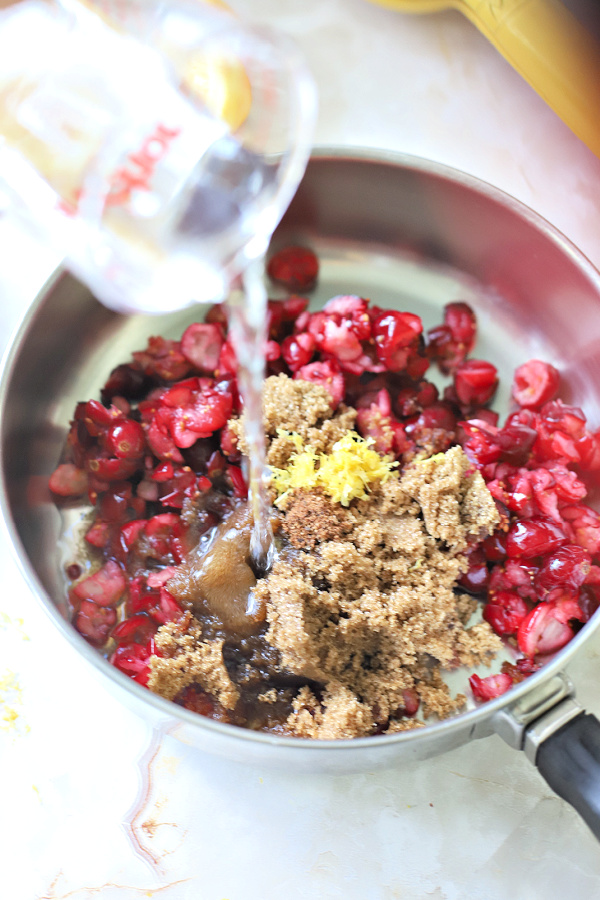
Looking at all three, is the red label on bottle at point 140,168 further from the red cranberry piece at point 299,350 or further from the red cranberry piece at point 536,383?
the red cranberry piece at point 536,383

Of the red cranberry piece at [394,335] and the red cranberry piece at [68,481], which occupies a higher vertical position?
the red cranberry piece at [394,335]

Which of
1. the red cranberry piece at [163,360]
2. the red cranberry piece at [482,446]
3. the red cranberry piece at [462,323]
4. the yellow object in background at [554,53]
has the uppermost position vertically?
the yellow object in background at [554,53]

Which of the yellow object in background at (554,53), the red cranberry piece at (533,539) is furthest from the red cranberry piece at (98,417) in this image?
the yellow object in background at (554,53)

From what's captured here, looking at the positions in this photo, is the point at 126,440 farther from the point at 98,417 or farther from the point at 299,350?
the point at 299,350

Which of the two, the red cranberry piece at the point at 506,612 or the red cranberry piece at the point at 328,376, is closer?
the red cranberry piece at the point at 506,612

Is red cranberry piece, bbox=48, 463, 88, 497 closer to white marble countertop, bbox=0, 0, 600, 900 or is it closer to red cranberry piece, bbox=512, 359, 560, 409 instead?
white marble countertop, bbox=0, 0, 600, 900

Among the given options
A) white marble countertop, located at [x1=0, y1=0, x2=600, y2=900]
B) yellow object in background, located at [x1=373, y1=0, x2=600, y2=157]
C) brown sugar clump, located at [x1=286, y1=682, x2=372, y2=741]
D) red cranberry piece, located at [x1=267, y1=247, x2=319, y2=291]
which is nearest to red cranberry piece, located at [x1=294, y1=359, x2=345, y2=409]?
red cranberry piece, located at [x1=267, y1=247, x2=319, y2=291]
